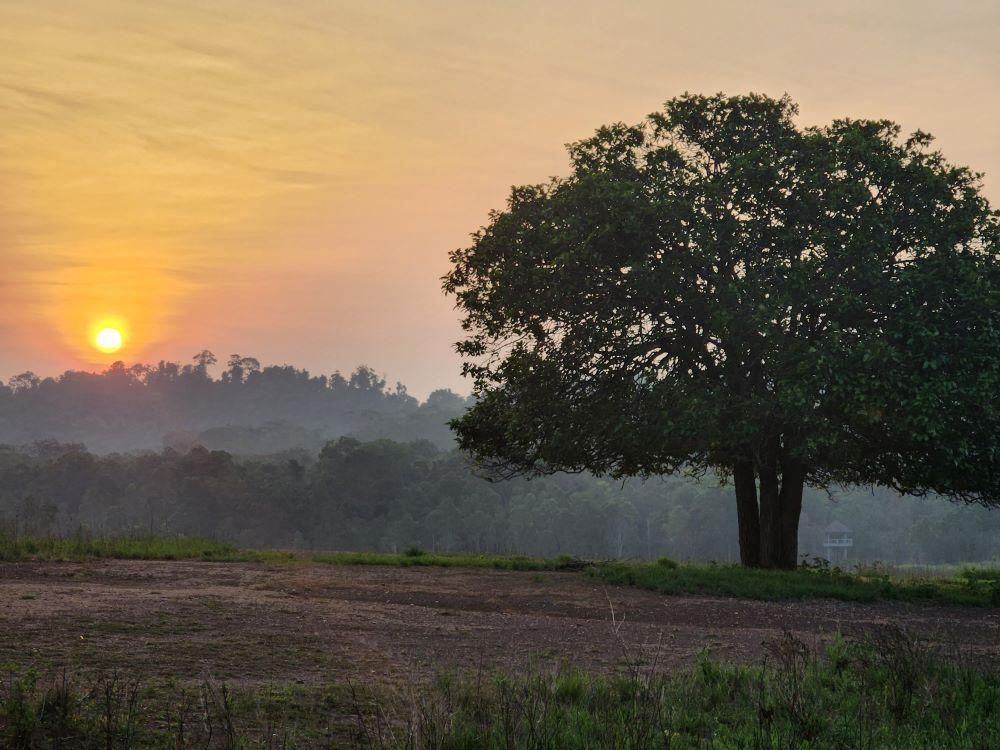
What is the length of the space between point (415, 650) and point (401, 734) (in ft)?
13.7

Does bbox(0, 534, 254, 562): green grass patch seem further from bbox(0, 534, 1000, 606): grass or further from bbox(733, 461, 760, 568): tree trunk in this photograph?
bbox(733, 461, 760, 568): tree trunk

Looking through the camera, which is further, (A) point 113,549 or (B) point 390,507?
(B) point 390,507

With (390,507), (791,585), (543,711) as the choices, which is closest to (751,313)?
(791,585)

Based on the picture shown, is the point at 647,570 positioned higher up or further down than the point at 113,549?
further down

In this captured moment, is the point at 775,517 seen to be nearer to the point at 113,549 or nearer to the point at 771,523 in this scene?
the point at 771,523

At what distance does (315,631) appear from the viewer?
1327 cm

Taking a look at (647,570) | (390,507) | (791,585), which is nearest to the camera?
(791,585)

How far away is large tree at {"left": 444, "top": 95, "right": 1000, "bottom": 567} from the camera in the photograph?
20.3 m

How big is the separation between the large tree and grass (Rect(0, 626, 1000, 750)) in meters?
10.3

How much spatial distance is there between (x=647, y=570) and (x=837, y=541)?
99.3 metres

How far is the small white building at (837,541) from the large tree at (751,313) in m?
94.1

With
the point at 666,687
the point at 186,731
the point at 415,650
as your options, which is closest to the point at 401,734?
the point at 186,731

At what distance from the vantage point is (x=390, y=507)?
8869 centimetres

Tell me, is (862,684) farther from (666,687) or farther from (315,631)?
(315,631)
